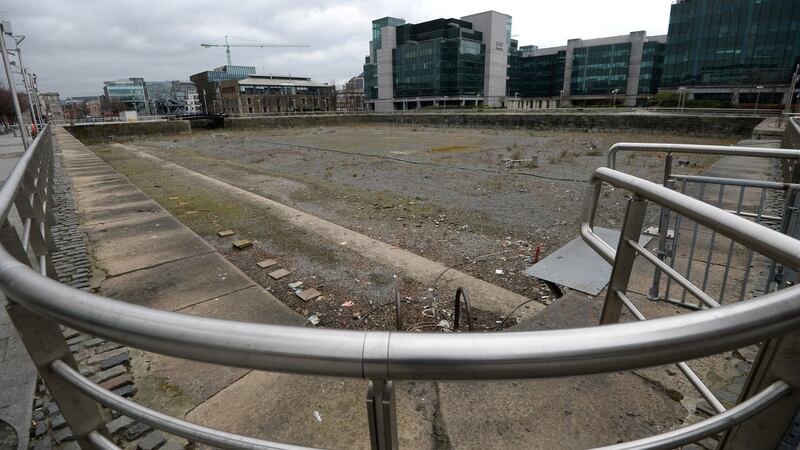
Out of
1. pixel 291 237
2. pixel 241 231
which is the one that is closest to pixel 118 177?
pixel 241 231

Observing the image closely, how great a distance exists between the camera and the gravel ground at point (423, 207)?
17.1 feet

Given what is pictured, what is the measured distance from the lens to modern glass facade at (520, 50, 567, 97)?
9512 cm

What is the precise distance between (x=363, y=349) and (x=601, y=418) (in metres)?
Result: 2.09

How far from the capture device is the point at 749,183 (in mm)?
3727

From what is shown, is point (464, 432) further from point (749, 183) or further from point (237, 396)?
point (749, 183)

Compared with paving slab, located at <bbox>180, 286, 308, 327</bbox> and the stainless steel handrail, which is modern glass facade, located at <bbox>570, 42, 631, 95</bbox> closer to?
the stainless steel handrail

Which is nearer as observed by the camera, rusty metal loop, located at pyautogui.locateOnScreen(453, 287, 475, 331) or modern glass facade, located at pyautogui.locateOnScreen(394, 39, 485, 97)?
rusty metal loop, located at pyautogui.locateOnScreen(453, 287, 475, 331)

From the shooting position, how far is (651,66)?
79.3m

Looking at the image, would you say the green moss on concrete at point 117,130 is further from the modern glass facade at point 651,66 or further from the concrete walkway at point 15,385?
the modern glass facade at point 651,66

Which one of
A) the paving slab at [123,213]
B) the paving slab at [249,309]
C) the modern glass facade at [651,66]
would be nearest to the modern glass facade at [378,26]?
the modern glass facade at [651,66]

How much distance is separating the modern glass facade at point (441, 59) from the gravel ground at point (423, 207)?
69.6m

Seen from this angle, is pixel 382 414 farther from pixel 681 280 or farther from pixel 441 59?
pixel 441 59

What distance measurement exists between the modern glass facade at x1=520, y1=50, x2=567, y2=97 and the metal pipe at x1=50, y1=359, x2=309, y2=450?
105 m

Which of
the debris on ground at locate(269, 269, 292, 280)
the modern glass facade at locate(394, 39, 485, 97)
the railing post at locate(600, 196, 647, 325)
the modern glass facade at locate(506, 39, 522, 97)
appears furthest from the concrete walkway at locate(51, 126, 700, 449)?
the modern glass facade at locate(506, 39, 522, 97)
